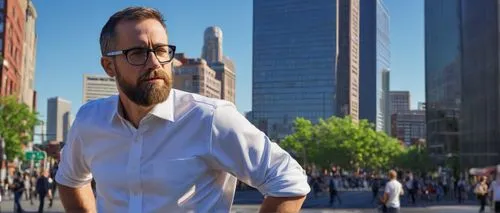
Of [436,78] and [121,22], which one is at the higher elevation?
[436,78]

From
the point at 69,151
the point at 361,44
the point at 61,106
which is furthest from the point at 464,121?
the point at 61,106

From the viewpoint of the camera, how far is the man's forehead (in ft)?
7.46

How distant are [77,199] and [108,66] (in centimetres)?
57

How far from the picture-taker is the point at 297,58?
490 feet

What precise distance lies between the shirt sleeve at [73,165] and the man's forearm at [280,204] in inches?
31.4

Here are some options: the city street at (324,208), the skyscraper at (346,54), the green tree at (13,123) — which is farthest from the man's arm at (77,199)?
the skyscraper at (346,54)

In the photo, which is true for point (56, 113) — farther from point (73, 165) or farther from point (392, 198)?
point (73, 165)

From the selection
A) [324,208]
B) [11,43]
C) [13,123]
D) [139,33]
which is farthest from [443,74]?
[139,33]

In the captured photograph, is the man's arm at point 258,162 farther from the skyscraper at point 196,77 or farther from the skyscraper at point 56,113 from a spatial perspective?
the skyscraper at point 56,113

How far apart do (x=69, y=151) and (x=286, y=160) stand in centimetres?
90

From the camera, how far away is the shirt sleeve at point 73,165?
8.41ft

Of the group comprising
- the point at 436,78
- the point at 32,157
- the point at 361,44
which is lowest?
the point at 32,157

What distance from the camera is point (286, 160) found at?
220cm

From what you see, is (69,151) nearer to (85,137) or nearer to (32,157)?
(85,137)
